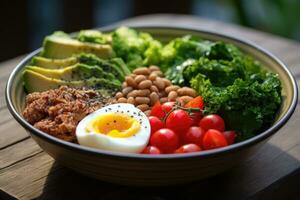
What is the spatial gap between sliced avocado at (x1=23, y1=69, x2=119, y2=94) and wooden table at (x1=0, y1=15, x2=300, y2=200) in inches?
7.5

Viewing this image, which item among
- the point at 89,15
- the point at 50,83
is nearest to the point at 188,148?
the point at 50,83

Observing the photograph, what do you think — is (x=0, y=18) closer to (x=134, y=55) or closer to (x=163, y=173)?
(x=134, y=55)

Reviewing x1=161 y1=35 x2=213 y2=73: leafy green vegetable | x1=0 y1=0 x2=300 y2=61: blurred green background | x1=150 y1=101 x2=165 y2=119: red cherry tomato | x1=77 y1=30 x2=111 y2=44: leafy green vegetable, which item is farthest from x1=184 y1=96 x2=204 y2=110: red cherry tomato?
x1=0 y1=0 x2=300 y2=61: blurred green background

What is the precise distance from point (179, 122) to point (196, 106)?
0.19 m

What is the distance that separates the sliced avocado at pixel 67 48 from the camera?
2.64 metres

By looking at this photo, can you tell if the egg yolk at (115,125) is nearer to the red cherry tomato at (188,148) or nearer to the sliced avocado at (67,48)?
the red cherry tomato at (188,148)

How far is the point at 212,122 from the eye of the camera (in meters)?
2.03

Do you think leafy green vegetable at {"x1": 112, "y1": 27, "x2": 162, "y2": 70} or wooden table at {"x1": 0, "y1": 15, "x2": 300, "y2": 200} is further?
leafy green vegetable at {"x1": 112, "y1": 27, "x2": 162, "y2": 70}

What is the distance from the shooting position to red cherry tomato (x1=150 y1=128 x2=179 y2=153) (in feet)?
6.36

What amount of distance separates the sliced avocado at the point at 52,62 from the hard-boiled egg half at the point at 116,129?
0.50 meters

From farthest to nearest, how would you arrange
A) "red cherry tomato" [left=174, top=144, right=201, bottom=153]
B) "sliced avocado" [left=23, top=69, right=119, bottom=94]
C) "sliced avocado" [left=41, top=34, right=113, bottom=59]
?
"sliced avocado" [left=41, top=34, right=113, bottom=59] < "sliced avocado" [left=23, top=69, right=119, bottom=94] < "red cherry tomato" [left=174, top=144, right=201, bottom=153]

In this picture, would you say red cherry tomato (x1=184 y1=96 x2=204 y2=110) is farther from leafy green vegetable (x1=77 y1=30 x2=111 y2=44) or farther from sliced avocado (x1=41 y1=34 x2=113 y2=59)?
leafy green vegetable (x1=77 y1=30 x2=111 y2=44)

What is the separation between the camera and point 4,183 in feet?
6.49

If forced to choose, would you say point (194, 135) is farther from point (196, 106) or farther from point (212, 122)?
point (196, 106)
